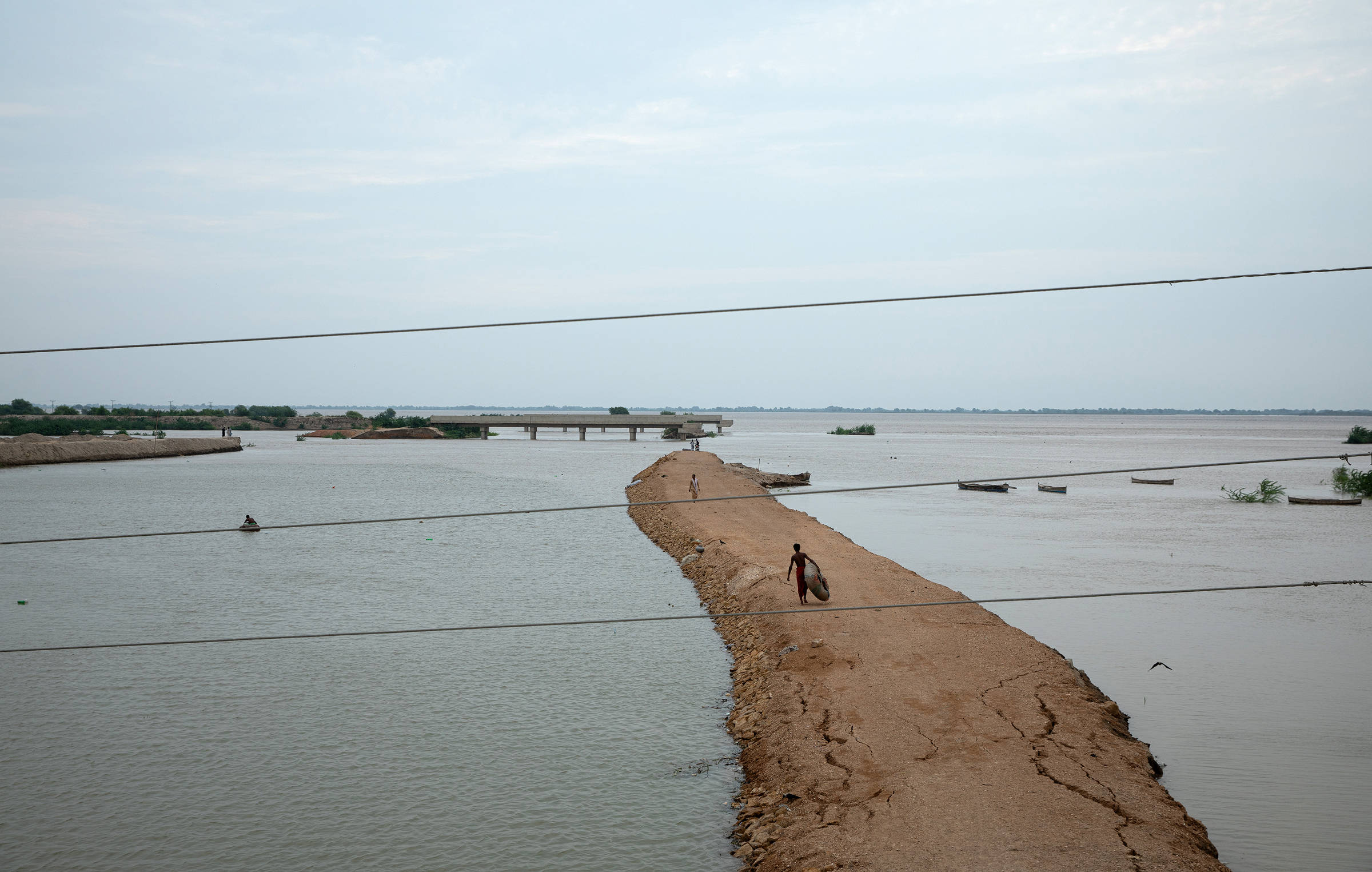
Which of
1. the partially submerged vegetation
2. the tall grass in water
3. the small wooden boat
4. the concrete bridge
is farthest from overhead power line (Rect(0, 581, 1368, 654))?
the concrete bridge

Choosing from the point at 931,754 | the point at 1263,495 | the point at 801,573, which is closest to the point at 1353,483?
the point at 1263,495

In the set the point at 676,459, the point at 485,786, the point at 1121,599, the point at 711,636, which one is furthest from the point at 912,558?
A: the point at 676,459

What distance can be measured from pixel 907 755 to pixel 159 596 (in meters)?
21.6

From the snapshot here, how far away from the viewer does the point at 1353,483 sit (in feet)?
167

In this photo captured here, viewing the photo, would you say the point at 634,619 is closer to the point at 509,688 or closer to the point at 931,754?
the point at 931,754

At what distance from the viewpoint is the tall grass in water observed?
49.8 meters

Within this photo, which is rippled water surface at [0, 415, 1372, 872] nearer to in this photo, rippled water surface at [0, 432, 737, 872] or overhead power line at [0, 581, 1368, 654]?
rippled water surface at [0, 432, 737, 872]

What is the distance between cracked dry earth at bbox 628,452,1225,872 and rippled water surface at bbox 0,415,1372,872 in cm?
80

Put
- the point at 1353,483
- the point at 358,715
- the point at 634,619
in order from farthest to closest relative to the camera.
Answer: the point at 1353,483 < the point at 358,715 < the point at 634,619

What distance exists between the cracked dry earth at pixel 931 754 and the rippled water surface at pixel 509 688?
0.80m

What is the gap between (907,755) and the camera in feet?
36.0

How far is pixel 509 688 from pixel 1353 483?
5528 cm

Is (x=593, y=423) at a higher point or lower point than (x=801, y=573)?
higher

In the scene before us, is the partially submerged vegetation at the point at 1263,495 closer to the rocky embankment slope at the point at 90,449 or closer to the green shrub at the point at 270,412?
the rocky embankment slope at the point at 90,449
